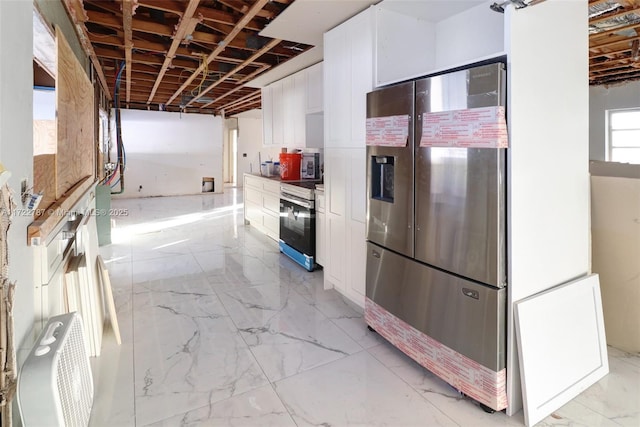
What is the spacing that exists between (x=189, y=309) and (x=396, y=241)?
71.6 inches

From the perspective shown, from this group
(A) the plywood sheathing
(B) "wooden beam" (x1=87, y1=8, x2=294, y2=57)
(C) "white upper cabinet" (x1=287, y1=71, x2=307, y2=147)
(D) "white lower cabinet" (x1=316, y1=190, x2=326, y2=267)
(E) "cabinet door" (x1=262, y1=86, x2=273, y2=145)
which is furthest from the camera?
(E) "cabinet door" (x1=262, y1=86, x2=273, y2=145)

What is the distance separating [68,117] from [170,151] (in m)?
8.36

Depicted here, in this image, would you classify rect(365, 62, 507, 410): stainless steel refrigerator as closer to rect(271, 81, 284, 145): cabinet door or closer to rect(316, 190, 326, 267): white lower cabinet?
rect(316, 190, 326, 267): white lower cabinet

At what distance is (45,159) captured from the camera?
6.32 feet

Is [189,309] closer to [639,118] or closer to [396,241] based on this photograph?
[396,241]

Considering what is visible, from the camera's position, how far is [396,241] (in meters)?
2.33

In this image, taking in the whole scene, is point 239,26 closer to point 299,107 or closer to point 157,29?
point 157,29

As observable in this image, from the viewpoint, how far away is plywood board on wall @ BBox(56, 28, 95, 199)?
2082mm

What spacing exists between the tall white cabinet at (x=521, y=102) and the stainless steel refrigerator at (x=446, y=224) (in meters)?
0.08

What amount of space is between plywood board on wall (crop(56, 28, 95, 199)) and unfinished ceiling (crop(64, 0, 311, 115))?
60 centimetres

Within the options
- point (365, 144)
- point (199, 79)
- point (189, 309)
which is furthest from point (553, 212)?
point (199, 79)

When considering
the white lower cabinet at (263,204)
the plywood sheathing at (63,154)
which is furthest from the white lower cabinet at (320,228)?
the plywood sheathing at (63,154)

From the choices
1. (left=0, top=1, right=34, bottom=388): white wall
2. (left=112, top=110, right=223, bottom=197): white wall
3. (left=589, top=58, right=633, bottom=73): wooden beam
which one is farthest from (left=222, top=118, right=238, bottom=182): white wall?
(left=0, top=1, right=34, bottom=388): white wall

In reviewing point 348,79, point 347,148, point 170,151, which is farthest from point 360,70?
point 170,151
